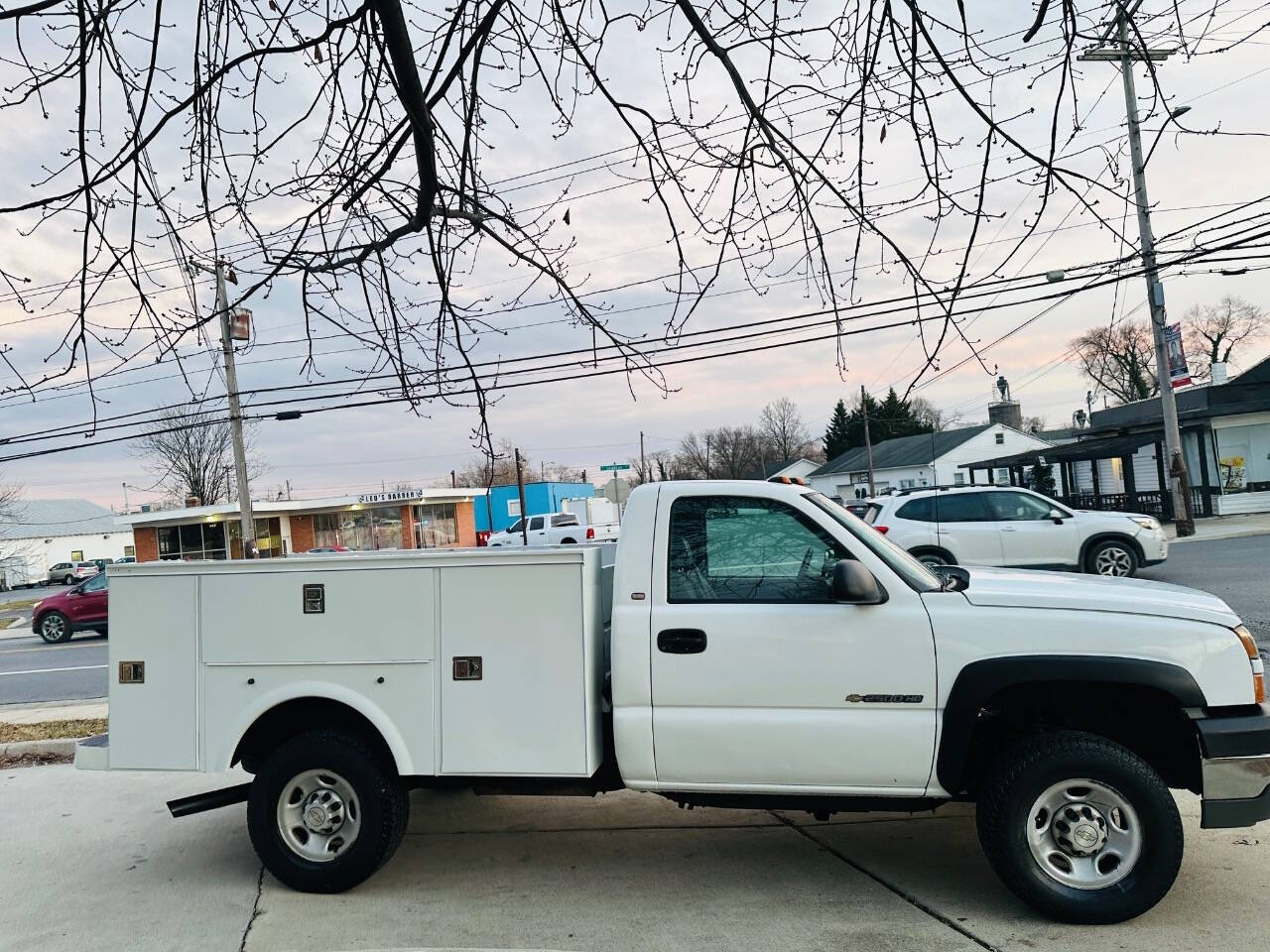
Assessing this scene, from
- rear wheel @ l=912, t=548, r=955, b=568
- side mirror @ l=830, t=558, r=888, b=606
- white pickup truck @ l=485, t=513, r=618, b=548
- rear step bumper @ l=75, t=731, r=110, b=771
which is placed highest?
white pickup truck @ l=485, t=513, r=618, b=548

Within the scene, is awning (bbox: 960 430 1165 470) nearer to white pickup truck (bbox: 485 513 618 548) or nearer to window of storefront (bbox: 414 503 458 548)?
white pickup truck (bbox: 485 513 618 548)

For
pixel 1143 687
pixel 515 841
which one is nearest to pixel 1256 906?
pixel 1143 687

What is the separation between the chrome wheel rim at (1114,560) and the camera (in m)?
14.8

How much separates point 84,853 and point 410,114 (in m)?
4.84

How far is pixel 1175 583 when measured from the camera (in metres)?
13.7

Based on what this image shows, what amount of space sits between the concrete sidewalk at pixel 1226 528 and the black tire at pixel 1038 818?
2240 centimetres

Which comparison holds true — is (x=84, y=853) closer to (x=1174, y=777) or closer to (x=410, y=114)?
(x=410, y=114)

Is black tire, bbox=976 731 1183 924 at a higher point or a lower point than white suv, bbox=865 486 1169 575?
lower

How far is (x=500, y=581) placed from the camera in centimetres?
469

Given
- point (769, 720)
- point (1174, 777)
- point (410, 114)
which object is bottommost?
point (1174, 777)

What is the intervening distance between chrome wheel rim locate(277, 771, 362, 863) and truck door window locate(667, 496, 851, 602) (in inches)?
75.9

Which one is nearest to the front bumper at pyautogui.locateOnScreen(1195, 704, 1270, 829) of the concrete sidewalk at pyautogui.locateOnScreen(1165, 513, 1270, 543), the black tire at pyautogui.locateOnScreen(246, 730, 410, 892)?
the black tire at pyautogui.locateOnScreen(246, 730, 410, 892)

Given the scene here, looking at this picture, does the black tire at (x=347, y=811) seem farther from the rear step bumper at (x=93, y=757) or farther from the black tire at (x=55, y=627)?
the black tire at (x=55, y=627)

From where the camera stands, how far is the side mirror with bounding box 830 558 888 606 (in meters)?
4.27
